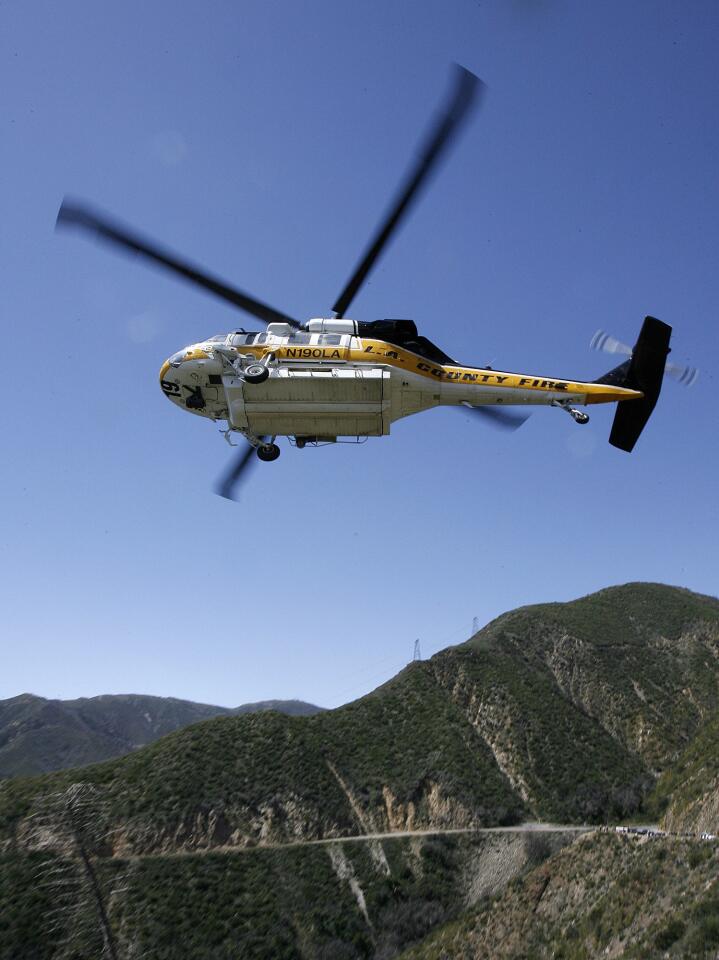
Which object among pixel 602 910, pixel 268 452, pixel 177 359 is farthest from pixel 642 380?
pixel 602 910

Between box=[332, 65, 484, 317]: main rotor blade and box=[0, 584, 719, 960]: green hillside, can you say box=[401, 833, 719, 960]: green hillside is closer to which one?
box=[0, 584, 719, 960]: green hillside

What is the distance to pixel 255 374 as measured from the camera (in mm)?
17500

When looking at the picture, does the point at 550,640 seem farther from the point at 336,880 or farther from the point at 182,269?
the point at 182,269

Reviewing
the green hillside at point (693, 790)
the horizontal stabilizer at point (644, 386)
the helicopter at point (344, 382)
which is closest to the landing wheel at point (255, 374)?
the helicopter at point (344, 382)

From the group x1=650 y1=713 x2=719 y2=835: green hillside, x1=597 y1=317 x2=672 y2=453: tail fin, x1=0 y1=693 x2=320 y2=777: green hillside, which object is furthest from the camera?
x1=0 y1=693 x2=320 y2=777: green hillside

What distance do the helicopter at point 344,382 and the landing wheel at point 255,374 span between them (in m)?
0.03

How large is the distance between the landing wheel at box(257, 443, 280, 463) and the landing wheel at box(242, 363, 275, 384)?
2110 mm

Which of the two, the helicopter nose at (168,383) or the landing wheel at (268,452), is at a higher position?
the helicopter nose at (168,383)

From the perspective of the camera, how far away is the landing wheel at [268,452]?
18828 mm

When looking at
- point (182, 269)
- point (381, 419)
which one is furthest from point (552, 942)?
point (182, 269)

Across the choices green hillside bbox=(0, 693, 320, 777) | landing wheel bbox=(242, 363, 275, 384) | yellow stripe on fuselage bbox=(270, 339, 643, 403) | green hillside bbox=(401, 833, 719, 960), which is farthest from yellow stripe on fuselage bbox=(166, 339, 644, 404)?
green hillside bbox=(0, 693, 320, 777)

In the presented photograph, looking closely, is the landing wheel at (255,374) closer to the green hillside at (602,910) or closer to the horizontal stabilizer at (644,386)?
the horizontal stabilizer at (644,386)

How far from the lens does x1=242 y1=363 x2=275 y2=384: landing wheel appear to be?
17.5 metres

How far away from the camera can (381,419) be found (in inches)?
727
